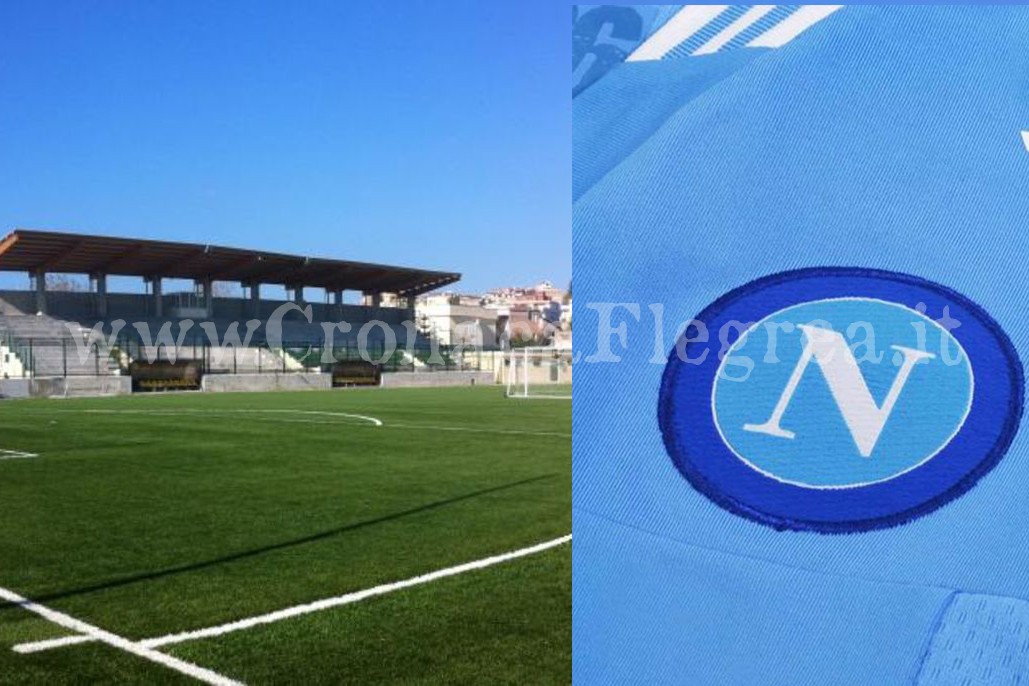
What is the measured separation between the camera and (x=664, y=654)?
259 cm

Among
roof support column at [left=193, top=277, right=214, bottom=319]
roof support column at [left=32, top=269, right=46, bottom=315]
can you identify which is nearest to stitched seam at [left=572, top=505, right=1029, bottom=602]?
roof support column at [left=32, top=269, right=46, bottom=315]

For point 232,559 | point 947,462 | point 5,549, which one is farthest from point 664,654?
point 5,549

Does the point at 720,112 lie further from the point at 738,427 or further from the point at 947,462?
the point at 947,462

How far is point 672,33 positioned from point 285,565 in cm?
437

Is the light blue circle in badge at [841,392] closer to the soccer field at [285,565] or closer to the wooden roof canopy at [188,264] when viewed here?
the soccer field at [285,565]

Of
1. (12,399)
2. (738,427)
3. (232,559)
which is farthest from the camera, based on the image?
(12,399)

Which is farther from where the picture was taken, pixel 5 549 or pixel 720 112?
pixel 5 549

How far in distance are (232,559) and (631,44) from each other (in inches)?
182

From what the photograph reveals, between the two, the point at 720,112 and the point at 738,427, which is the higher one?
the point at 720,112

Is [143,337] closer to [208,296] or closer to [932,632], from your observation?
[208,296]

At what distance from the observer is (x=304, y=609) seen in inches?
187

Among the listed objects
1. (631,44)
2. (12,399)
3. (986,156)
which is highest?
(631,44)

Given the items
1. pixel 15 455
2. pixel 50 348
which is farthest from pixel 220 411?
pixel 50 348

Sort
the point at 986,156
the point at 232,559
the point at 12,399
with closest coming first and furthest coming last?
the point at 986,156
the point at 232,559
the point at 12,399
